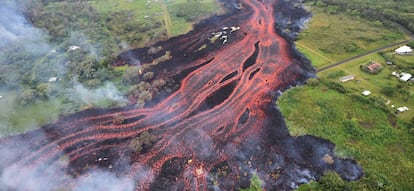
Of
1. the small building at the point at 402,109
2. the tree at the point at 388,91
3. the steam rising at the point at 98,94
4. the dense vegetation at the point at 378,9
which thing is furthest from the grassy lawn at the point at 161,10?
the small building at the point at 402,109

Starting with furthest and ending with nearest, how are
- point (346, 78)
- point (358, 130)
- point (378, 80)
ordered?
1. point (346, 78)
2. point (378, 80)
3. point (358, 130)

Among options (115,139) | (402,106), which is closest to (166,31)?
(115,139)

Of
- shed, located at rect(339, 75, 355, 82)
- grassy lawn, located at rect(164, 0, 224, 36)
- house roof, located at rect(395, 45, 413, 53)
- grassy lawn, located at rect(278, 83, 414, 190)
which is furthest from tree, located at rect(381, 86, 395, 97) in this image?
grassy lawn, located at rect(164, 0, 224, 36)

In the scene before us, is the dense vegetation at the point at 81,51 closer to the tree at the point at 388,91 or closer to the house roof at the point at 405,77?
the tree at the point at 388,91

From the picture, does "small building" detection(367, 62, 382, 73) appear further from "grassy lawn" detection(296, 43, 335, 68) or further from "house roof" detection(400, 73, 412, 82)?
"grassy lawn" detection(296, 43, 335, 68)

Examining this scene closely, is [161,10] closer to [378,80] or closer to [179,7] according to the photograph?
[179,7]

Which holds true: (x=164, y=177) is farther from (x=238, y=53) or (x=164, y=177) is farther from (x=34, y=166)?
(x=238, y=53)

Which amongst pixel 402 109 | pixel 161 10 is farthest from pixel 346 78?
pixel 161 10
